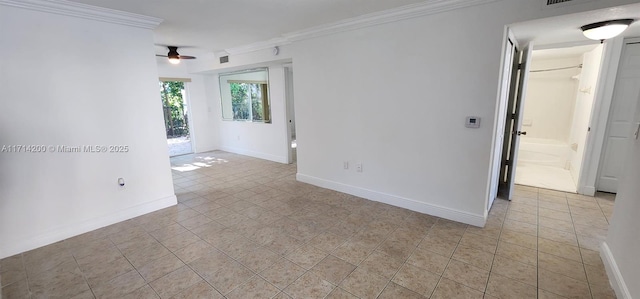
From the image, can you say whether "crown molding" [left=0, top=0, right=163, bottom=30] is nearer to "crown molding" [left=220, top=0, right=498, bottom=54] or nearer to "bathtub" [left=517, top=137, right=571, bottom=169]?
"crown molding" [left=220, top=0, right=498, bottom=54]

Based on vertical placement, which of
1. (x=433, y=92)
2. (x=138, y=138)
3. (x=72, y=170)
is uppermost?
(x=433, y=92)

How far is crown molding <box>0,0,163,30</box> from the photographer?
2.40m

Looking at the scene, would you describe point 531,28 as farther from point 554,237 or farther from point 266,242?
point 266,242

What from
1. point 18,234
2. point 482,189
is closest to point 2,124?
point 18,234

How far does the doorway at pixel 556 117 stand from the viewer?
4.22 meters

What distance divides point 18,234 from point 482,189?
4628mm

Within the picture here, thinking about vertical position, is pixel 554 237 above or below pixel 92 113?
below

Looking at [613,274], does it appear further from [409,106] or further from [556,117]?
[556,117]

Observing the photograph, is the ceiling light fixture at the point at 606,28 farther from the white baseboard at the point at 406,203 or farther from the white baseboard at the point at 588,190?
the white baseboard at the point at 588,190

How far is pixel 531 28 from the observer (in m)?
2.56

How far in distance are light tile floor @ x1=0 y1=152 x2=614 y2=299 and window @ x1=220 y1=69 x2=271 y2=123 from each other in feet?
9.29

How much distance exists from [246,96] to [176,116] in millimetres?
2793

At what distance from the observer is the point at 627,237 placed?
6.02ft

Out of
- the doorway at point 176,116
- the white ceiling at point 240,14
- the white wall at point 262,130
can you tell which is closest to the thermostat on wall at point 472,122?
the white ceiling at point 240,14
